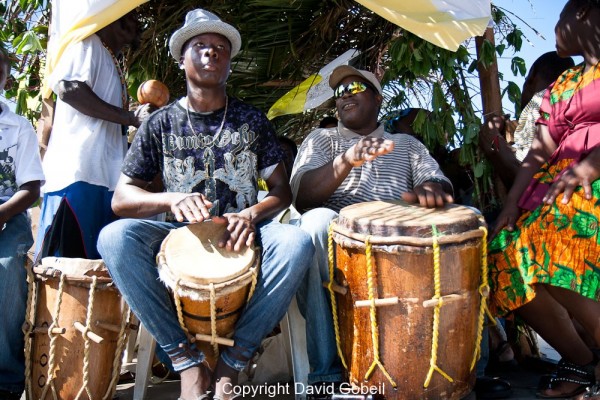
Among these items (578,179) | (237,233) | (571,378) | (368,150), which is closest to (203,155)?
(237,233)

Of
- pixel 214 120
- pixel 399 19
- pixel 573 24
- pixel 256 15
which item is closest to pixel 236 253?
pixel 214 120

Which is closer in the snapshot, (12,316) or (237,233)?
(237,233)

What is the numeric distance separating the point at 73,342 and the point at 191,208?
0.78 meters

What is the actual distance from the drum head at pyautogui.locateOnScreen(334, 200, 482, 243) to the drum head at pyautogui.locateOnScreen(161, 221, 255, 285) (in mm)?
437

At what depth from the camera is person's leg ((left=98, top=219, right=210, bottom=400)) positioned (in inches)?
100.0

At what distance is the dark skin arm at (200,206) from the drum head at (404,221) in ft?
1.22

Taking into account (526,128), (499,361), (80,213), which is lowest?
(499,361)

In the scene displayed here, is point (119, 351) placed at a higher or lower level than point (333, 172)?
lower

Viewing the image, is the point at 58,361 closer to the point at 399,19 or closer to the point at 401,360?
the point at 401,360

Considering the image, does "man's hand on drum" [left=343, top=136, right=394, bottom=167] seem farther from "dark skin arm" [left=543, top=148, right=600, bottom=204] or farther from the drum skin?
the drum skin

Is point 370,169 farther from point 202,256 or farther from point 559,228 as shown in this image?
point 202,256

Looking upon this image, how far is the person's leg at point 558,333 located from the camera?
2.82 meters

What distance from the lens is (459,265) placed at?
2.54 m

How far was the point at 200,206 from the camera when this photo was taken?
262 centimetres
